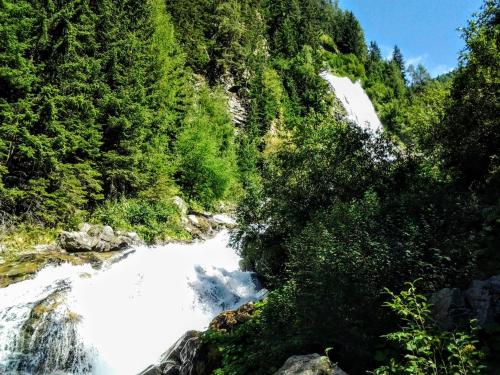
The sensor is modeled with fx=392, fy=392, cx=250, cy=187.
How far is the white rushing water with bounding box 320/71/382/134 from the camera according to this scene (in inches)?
2746

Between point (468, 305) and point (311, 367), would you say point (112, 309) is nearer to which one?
point (311, 367)

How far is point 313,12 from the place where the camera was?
75062 millimetres

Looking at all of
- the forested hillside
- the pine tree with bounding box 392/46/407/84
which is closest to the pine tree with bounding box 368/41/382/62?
the pine tree with bounding box 392/46/407/84

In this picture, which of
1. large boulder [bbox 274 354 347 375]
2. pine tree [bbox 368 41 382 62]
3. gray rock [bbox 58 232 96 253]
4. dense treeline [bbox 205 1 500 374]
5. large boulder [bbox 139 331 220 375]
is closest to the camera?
large boulder [bbox 274 354 347 375]

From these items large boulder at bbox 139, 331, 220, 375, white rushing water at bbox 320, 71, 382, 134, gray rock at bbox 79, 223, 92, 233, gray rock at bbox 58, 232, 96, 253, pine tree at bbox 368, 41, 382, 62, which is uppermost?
pine tree at bbox 368, 41, 382, 62

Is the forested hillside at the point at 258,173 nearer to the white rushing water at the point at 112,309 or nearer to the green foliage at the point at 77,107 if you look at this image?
the green foliage at the point at 77,107

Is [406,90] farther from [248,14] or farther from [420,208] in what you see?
[420,208]

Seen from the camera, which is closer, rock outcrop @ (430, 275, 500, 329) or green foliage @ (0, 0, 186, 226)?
rock outcrop @ (430, 275, 500, 329)

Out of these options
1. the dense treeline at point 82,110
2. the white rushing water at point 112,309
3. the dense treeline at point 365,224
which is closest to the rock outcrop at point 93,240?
the dense treeline at point 82,110

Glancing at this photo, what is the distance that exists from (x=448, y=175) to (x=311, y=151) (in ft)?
15.6

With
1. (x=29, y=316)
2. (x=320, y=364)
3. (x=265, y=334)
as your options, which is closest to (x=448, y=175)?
(x=265, y=334)

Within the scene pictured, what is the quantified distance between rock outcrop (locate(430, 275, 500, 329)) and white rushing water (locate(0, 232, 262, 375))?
29.8 ft

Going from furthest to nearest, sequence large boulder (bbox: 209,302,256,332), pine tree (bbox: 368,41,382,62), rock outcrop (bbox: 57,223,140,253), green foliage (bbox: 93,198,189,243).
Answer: pine tree (bbox: 368,41,382,62)
green foliage (bbox: 93,198,189,243)
rock outcrop (bbox: 57,223,140,253)
large boulder (bbox: 209,302,256,332)

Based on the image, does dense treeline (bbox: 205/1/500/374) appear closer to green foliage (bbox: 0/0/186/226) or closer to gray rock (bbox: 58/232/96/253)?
gray rock (bbox: 58/232/96/253)
